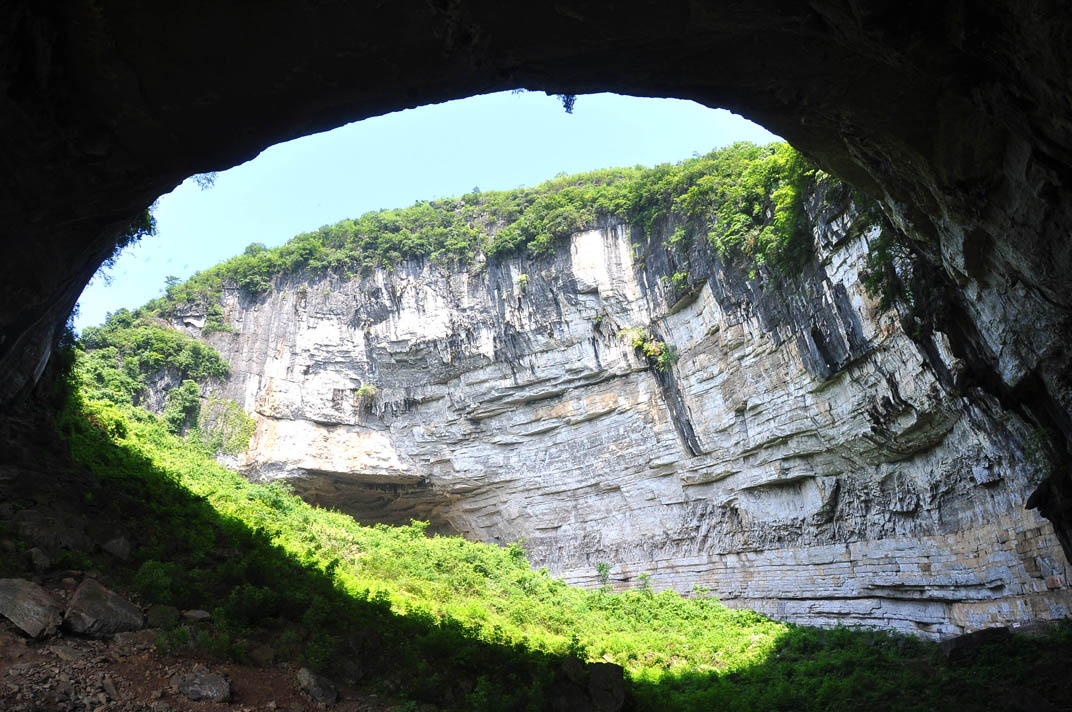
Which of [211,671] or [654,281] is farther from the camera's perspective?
[654,281]

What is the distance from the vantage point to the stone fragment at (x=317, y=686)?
260 inches

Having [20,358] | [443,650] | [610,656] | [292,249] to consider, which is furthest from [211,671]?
[292,249]

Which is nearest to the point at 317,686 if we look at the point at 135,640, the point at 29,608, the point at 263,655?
the point at 263,655

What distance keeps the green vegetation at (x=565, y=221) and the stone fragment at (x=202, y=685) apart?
52.7ft

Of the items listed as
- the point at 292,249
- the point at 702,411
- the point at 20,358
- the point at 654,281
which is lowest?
the point at 20,358

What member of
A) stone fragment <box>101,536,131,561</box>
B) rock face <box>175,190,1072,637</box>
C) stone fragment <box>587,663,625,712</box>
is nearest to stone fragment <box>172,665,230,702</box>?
stone fragment <box>101,536,131,561</box>

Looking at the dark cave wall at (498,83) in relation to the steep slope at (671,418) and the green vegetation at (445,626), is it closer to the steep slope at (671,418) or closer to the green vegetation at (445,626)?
the green vegetation at (445,626)

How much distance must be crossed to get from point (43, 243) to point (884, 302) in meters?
14.2

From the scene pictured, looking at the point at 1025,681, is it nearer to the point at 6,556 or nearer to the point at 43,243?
the point at 6,556

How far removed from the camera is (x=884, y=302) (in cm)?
1290

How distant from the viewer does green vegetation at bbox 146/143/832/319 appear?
1834 cm

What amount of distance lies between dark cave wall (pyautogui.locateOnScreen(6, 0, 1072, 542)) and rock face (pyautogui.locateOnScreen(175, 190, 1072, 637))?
20.1ft

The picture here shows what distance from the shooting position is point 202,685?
598 cm

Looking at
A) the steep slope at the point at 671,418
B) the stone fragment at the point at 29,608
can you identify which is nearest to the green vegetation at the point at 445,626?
the stone fragment at the point at 29,608
